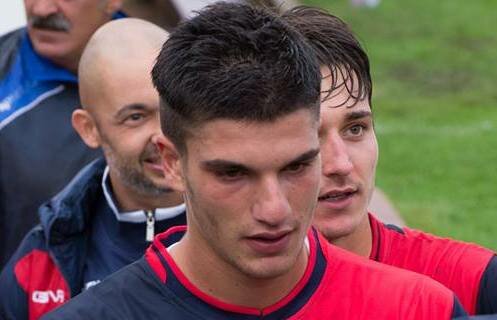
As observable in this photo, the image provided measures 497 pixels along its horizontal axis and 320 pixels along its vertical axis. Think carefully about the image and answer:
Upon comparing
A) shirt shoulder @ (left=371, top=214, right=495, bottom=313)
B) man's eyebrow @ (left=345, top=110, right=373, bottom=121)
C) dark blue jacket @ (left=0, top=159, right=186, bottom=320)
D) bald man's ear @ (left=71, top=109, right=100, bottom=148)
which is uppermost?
man's eyebrow @ (left=345, top=110, right=373, bottom=121)

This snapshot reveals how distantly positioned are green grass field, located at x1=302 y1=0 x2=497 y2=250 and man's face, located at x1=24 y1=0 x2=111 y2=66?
434cm

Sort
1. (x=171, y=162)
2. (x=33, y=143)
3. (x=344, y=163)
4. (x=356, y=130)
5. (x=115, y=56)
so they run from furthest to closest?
(x=33, y=143)
(x=115, y=56)
(x=356, y=130)
(x=344, y=163)
(x=171, y=162)

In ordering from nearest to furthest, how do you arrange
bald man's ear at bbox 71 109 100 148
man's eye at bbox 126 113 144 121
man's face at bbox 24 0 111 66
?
man's eye at bbox 126 113 144 121, bald man's ear at bbox 71 109 100 148, man's face at bbox 24 0 111 66

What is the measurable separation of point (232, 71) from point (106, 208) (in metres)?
1.90

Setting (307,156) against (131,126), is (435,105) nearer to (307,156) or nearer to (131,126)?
(131,126)

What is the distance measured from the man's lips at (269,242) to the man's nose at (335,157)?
0.86m

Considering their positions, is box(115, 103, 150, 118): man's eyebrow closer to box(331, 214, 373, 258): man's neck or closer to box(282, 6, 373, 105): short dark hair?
box(282, 6, 373, 105): short dark hair

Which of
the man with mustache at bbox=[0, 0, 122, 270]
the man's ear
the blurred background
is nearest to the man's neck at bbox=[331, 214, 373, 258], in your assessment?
the man's ear

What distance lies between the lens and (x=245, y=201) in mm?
3711

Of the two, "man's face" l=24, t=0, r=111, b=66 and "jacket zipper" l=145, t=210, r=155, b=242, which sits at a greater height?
"man's face" l=24, t=0, r=111, b=66

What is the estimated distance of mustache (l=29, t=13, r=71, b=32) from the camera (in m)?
6.89

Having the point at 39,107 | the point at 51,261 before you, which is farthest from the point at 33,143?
the point at 51,261

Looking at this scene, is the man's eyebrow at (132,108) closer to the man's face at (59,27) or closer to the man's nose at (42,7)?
the man's face at (59,27)

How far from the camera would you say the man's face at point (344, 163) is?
15.0ft
